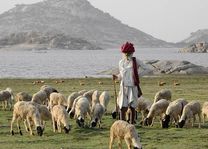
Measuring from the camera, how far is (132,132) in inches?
615

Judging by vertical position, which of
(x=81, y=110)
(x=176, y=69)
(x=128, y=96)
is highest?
(x=128, y=96)

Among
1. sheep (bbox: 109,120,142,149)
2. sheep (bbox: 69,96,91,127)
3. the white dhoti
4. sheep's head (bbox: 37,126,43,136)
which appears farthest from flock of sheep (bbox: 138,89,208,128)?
sheep (bbox: 109,120,142,149)

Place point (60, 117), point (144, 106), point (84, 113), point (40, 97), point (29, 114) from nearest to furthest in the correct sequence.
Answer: point (29, 114) → point (60, 117) → point (84, 113) → point (144, 106) → point (40, 97)

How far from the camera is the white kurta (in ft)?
59.2

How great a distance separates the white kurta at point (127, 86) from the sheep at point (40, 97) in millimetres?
8669

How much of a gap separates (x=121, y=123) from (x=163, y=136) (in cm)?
324

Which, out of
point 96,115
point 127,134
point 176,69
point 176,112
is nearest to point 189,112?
point 176,112

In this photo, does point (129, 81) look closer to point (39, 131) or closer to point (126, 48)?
point (126, 48)

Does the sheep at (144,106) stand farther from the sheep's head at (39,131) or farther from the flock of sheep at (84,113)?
the sheep's head at (39,131)

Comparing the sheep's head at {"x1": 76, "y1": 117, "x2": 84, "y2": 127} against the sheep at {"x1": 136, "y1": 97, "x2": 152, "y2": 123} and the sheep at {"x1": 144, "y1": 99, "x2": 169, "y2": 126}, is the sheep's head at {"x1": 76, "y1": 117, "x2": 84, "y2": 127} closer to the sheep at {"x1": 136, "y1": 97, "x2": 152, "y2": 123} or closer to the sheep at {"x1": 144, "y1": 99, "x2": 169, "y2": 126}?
the sheep at {"x1": 144, "y1": 99, "x2": 169, "y2": 126}

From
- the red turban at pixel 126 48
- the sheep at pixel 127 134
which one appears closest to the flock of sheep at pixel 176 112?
the red turban at pixel 126 48

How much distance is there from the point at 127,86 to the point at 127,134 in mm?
2844

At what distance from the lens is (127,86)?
717 inches

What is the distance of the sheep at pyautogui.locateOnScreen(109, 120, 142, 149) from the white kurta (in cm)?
208
